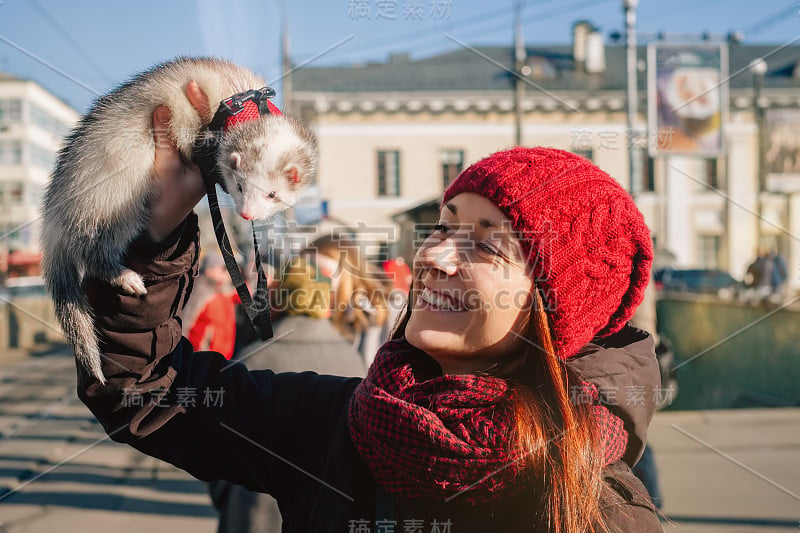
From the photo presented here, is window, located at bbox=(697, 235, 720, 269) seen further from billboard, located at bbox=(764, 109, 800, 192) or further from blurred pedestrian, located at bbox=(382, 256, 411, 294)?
blurred pedestrian, located at bbox=(382, 256, 411, 294)

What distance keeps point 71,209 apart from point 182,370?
436 millimetres

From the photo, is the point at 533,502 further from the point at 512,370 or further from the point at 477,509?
the point at 512,370

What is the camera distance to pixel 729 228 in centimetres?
2595

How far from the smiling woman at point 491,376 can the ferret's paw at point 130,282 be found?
2 centimetres

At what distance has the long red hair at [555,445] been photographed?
1.31 metres

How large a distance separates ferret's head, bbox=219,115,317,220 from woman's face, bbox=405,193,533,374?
1.10 ft

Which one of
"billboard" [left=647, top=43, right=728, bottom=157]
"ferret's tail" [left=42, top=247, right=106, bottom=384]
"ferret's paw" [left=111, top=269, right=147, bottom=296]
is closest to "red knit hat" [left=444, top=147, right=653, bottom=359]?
"ferret's paw" [left=111, top=269, right=147, bottom=296]

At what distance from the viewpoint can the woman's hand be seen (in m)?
1.26

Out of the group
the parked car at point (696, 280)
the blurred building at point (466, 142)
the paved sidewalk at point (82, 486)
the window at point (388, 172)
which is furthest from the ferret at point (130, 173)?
the window at point (388, 172)

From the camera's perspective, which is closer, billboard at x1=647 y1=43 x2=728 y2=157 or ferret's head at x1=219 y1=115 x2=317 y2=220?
ferret's head at x1=219 y1=115 x2=317 y2=220

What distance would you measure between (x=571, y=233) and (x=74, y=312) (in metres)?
1.03

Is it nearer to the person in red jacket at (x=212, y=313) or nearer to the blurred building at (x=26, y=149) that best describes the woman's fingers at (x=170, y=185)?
the blurred building at (x=26, y=149)

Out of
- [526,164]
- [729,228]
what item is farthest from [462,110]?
[526,164]

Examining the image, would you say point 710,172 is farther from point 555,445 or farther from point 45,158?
point 555,445
